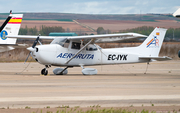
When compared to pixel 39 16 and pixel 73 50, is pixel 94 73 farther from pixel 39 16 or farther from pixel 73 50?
pixel 39 16

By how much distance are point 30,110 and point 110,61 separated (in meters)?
12.1

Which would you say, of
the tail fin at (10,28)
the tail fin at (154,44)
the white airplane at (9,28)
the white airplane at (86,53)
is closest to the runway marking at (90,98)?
the white airplane at (86,53)

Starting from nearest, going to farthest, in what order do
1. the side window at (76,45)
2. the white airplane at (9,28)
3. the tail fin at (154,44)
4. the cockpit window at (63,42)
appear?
1. the cockpit window at (63,42)
2. the side window at (76,45)
3. the tail fin at (154,44)
4. the white airplane at (9,28)

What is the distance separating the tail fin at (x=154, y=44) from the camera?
18938mm

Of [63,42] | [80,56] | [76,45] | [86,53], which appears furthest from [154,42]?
[63,42]

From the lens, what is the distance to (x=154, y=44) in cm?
1909

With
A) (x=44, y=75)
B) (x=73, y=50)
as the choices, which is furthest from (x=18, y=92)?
(x=73, y=50)

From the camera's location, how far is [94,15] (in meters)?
→ 145

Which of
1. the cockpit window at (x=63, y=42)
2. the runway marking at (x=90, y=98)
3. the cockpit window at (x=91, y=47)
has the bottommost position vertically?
the runway marking at (x=90, y=98)

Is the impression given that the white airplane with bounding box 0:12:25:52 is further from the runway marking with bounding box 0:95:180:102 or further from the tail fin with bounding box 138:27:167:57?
the runway marking with bounding box 0:95:180:102

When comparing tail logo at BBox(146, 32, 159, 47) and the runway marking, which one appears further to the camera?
tail logo at BBox(146, 32, 159, 47)

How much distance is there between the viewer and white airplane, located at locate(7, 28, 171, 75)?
17.6 meters

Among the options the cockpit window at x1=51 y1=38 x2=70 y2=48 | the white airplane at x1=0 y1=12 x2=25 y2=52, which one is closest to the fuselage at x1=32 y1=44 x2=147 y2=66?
the cockpit window at x1=51 y1=38 x2=70 y2=48

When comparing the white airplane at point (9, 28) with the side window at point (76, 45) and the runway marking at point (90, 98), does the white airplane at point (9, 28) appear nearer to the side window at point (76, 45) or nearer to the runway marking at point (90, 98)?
the side window at point (76, 45)
